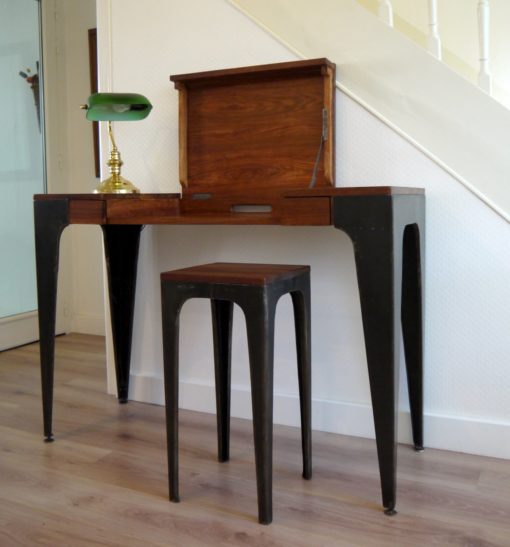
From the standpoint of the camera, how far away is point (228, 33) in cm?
218

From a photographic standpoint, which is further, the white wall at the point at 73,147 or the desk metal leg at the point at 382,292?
the white wall at the point at 73,147

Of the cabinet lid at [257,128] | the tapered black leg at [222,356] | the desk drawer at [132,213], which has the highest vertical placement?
the cabinet lid at [257,128]

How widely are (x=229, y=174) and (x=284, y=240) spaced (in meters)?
0.30

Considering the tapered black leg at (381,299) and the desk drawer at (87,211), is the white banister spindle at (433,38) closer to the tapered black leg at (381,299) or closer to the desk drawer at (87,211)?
the tapered black leg at (381,299)

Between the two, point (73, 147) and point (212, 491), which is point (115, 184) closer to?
point (212, 491)

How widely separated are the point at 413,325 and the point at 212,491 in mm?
782

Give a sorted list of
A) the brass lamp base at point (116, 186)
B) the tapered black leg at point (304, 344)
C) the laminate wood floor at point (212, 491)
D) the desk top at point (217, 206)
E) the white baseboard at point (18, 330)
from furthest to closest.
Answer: the white baseboard at point (18, 330)
the brass lamp base at point (116, 186)
the tapered black leg at point (304, 344)
the desk top at point (217, 206)
the laminate wood floor at point (212, 491)

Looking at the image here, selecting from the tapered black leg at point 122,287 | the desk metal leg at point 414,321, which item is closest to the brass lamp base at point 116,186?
the tapered black leg at point 122,287

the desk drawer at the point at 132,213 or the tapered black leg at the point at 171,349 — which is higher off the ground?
the desk drawer at the point at 132,213

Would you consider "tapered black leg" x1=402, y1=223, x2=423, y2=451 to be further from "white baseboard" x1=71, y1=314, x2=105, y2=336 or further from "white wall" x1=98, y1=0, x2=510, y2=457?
"white baseboard" x1=71, y1=314, x2=105, y2=336

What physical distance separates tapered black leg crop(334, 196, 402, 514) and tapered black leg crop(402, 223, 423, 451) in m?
0.37

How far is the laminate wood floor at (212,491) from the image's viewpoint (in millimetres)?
1466

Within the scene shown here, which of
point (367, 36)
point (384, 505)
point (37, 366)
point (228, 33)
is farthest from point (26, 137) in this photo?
point (384, 505)

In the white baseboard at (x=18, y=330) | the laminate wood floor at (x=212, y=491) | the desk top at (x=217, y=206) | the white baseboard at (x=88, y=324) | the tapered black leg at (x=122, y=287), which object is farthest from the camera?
the white baseboard at (x=88, y=324)
